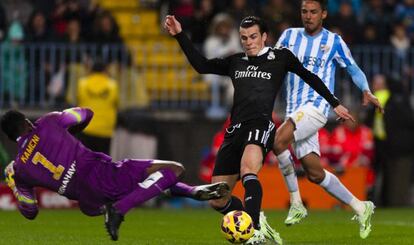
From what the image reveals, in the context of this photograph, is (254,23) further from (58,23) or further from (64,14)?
(58,23)

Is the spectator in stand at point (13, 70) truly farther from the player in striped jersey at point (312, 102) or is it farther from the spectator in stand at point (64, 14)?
the player in striped jersey at point (312, 102)

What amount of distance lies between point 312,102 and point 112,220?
3.35m

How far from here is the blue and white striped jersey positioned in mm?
13500

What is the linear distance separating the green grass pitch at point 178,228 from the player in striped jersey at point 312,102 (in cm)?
38

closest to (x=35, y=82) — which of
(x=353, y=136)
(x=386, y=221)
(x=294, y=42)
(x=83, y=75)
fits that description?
(x=83, y=75)

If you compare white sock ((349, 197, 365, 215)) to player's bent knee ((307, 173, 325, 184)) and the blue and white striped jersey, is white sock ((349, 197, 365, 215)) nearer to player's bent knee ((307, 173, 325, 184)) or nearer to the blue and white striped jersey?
player's bent knee ((307, 173, 325, 184))

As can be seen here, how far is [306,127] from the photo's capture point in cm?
1327

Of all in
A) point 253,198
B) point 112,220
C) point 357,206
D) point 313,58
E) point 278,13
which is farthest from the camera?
point 278,13

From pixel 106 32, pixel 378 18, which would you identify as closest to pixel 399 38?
pixel 378 18

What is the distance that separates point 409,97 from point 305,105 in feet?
30.1

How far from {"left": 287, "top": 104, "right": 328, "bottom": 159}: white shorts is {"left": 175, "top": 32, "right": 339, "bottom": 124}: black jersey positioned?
3.92ft

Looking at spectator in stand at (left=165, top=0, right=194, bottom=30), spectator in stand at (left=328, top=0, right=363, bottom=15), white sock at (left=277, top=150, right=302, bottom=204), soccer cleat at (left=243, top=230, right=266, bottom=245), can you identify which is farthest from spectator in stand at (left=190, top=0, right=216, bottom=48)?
soccer cleat at (left=243, top=230, right=266, bottom=245)

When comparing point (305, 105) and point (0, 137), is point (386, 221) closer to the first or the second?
point (305, 105)

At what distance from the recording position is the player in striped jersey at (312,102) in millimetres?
13336
